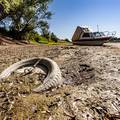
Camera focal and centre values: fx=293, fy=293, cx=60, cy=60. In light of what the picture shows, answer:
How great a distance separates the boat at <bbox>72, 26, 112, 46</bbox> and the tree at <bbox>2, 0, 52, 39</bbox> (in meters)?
8.83

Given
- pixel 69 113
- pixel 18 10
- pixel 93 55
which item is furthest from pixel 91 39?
pixel 69 113

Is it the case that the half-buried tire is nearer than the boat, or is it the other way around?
the half-buried tire

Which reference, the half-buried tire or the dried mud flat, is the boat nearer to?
the half-buried tire

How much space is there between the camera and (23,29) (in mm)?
40656

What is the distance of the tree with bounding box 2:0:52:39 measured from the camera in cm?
3844

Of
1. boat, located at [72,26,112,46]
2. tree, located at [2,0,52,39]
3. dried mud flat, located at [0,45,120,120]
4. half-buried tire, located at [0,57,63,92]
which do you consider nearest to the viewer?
dried mud flat, located at [0,45,120,120]

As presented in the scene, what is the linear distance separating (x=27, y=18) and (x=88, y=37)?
1301 cm

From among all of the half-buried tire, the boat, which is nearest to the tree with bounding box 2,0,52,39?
the boat

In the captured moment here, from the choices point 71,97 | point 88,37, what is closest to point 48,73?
point 71,97

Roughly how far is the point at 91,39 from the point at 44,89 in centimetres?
2131

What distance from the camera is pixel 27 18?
39.8 metres

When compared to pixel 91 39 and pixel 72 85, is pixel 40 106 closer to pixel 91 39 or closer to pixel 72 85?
pixel 72 85

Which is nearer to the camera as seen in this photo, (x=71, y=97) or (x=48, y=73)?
(x=71, y=97)

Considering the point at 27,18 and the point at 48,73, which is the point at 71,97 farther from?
the point at 27,18
